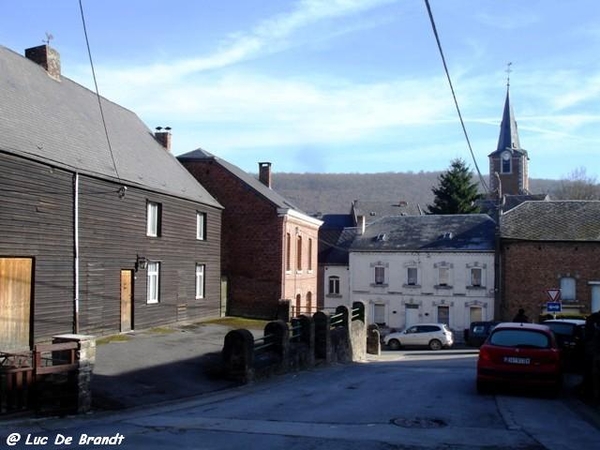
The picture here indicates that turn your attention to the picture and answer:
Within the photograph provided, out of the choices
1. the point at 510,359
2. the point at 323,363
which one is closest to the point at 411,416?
the point at 510,359

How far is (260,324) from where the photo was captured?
30.0 meters

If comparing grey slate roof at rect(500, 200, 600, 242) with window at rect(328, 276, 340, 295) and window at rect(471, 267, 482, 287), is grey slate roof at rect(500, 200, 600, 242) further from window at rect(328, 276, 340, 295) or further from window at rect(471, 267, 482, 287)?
window at rect(328, 276, 340, 295)

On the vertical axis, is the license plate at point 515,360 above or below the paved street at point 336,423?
above

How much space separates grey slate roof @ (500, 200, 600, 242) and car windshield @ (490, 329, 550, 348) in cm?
3186

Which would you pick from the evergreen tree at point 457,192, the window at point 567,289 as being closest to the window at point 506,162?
the evergreen tree at point 457,192

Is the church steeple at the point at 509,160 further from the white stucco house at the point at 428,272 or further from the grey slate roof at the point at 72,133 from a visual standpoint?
the grey slate roof at the point at 72,133

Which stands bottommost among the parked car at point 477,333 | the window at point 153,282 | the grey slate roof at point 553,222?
the parked car at point 477,333

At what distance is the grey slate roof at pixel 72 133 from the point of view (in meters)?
19.1

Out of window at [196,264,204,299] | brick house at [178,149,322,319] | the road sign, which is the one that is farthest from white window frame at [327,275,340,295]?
the road sign

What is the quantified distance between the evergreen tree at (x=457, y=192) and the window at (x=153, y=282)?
1791 inches

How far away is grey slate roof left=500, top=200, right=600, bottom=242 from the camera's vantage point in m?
44.2

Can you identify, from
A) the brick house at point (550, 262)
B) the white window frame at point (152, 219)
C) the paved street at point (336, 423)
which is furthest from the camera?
the brick house at point (550, 262)

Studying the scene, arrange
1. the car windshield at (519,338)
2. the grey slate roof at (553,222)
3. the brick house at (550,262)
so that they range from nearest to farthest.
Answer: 1. the car windshield at (519,338)
2. the brick house at (550,262)
3. the grey slate roof at (553,222)

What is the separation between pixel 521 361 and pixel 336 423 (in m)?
5.07
